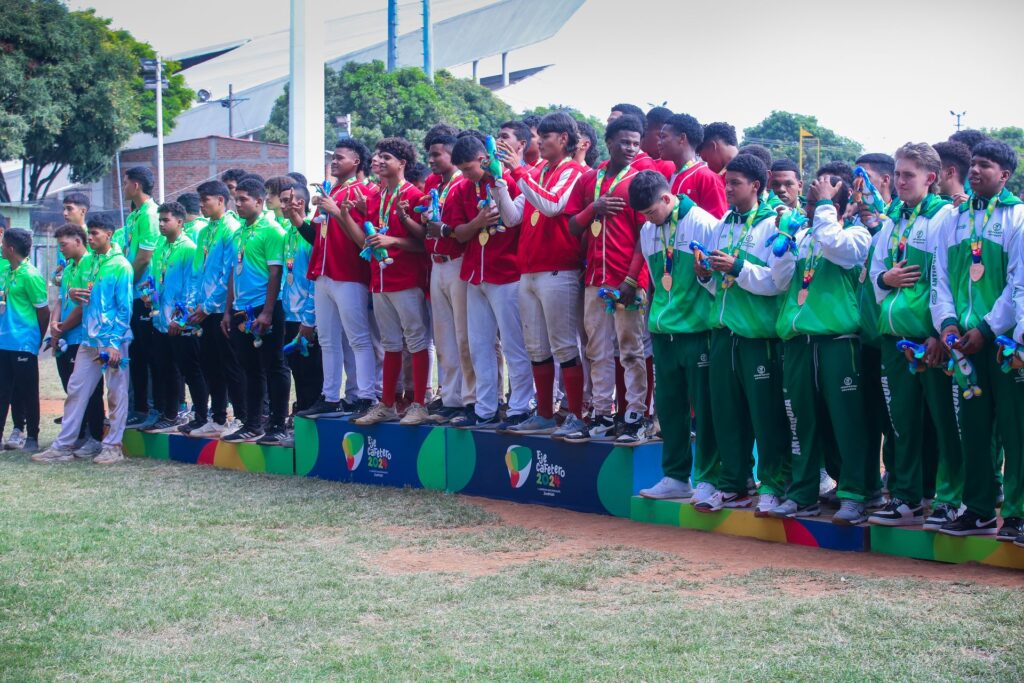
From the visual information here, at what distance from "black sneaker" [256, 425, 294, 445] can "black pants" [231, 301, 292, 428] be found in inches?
1.6

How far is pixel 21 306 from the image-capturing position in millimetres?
11680

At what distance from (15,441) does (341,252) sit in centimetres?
477

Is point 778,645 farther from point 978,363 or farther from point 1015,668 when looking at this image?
point 978,363

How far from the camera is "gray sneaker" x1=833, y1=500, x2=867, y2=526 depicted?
22.5ft

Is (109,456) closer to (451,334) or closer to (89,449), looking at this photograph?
(89,449)

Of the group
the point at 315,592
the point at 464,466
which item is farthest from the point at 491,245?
the point at 315,592

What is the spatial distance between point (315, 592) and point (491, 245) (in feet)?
11.1

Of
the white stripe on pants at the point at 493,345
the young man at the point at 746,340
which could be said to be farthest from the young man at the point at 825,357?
the white stripe on pants at the point at 493,345

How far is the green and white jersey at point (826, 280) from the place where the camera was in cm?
678

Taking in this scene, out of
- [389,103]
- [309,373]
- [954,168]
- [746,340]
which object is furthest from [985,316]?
[389,103]

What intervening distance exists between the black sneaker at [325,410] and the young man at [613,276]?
2656 millimetres

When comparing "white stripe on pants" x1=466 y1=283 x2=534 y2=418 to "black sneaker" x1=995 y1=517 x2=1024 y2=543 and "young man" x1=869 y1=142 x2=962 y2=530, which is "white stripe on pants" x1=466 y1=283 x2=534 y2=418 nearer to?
"young man" x1=869 y1=142 x2=962 y2=530

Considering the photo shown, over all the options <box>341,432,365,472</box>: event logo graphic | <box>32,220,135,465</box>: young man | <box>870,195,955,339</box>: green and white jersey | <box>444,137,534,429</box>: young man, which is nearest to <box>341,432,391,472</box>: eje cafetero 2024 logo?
<box>341,432,365,472</box>: event logo graphic

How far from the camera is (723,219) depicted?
7555mm
